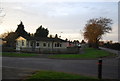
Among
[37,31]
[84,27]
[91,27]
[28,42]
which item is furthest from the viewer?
[37,31]

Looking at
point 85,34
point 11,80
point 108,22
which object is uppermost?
point 108,22

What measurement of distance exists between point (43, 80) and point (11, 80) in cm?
137

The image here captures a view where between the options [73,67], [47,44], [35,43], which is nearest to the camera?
[73,67]

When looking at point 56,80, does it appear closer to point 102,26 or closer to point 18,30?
point 102,26

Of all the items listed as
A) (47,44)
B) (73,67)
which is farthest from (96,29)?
(73,67)

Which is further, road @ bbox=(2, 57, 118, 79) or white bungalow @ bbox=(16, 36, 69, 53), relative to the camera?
white bungalow @ bbox=(16, 36, 69, 53)

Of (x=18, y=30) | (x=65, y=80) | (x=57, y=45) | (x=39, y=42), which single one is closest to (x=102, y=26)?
(x=57, y=45)

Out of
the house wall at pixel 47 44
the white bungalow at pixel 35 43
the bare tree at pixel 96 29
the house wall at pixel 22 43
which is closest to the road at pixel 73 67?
the white bungalow at pixel 35 43

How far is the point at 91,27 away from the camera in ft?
207

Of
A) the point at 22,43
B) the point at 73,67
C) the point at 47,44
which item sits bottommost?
the point at 73,67

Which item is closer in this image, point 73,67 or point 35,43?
point 73,67

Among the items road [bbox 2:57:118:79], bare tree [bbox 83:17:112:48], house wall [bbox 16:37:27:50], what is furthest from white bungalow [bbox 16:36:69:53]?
road [bbox 2:57:118:79]

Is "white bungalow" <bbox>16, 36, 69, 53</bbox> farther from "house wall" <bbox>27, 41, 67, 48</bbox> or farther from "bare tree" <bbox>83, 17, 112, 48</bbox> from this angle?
"bare tree" <bbox>83, 17, 112, 48</bbox>

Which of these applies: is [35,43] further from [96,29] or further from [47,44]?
[96,29]
